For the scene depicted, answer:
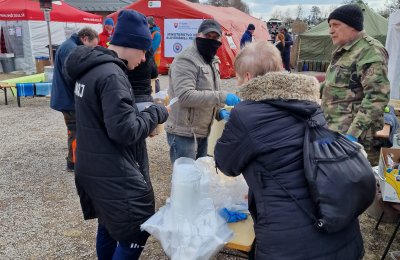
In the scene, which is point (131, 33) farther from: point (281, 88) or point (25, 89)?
point (25, 89)

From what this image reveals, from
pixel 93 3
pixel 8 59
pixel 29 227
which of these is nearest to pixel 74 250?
pixel 29 227

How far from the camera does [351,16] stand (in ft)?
8.39

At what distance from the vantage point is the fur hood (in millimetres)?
1415

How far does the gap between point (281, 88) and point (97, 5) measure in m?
31.5

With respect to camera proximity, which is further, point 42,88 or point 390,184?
point 42,88

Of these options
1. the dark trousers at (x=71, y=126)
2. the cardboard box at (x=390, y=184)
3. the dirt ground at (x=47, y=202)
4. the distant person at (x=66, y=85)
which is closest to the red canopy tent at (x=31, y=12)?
the dirt ground at (x=47, y=202)

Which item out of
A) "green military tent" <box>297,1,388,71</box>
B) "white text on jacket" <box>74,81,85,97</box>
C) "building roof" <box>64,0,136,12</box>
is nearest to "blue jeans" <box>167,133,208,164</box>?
"white text on jacket" <box>74,81,85,97</box>

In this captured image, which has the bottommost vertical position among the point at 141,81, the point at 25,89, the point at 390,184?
the point at 25,89

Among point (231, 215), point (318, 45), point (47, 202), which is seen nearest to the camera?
point (231, 215)

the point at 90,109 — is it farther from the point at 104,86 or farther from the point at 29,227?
the point at 29,227

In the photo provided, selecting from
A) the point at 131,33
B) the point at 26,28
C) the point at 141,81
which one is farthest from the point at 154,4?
the point at 131,33

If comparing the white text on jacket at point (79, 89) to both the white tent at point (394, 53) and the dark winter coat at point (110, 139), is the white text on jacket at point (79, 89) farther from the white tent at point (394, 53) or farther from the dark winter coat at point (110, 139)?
the white tent at point (394, 53)

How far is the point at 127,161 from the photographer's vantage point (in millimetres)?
1758

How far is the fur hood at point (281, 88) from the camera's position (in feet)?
4.64
